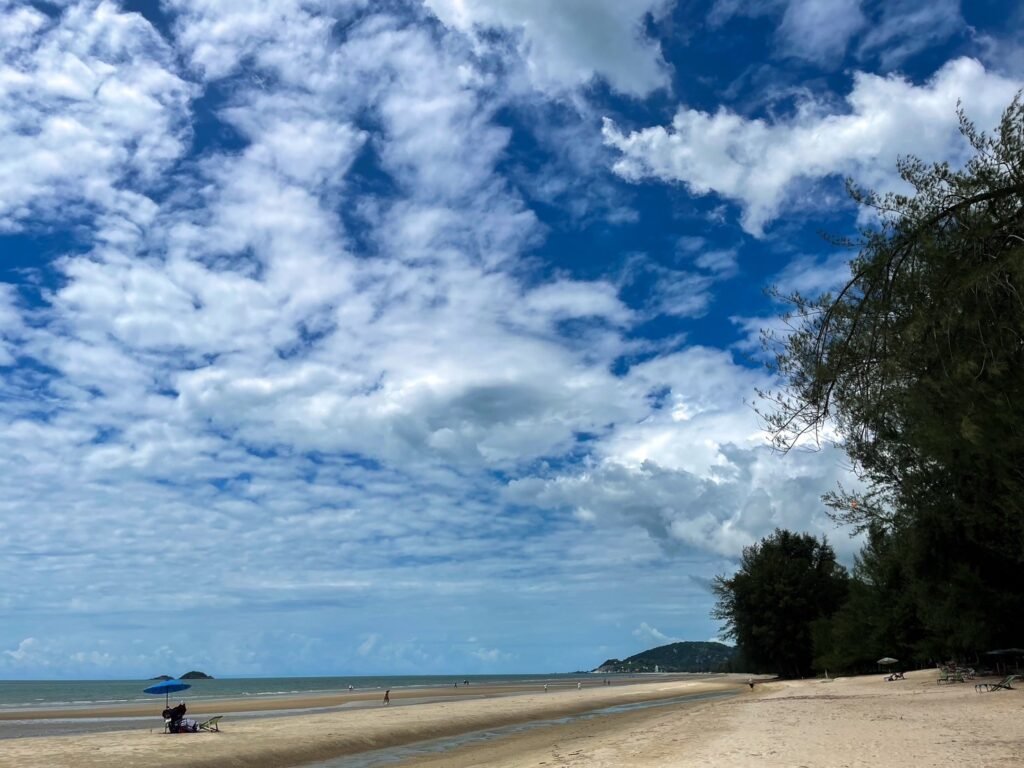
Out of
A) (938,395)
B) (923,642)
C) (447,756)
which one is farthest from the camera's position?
(923,642)

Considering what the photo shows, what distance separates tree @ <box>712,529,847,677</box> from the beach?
30.6m

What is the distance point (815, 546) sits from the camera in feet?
260

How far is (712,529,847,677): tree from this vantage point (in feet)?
245

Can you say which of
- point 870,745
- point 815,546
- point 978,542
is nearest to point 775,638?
point 815,546

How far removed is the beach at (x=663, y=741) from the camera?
1550 cm

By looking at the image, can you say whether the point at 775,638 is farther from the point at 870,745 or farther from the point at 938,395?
the point at 938,395

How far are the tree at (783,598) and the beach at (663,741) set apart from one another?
101 feet

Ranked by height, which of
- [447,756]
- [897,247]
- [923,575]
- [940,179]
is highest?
[940,179]

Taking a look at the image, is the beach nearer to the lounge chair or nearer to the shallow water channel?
the shallow water channel

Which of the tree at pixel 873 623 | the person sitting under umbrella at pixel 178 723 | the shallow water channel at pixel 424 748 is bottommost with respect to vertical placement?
the shallow water channel at pixel 424 748

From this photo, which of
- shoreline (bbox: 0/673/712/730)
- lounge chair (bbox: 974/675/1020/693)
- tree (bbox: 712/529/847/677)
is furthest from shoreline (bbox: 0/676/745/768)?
tree (bbox: 712/529/847/677)

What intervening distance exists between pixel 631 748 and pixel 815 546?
215 feet

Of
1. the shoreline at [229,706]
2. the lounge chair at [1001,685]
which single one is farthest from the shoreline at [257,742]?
the lounge chair at [1001,685]

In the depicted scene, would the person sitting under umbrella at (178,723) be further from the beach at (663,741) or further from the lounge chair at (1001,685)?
the lounge chair at (1001,685)
